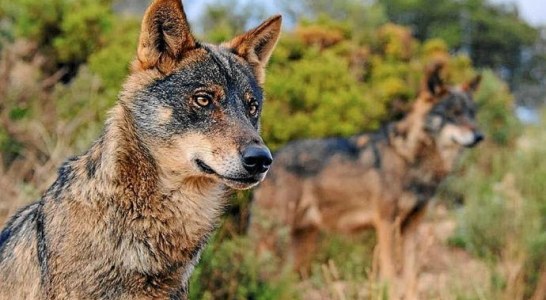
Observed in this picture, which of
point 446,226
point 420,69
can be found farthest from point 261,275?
point 420,69

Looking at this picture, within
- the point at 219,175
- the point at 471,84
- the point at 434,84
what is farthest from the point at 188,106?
the point at 471,84

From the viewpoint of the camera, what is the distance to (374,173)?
10109 millimetres

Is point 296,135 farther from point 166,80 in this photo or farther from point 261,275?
point 166,80

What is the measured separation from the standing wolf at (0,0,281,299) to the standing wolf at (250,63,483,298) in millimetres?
5232

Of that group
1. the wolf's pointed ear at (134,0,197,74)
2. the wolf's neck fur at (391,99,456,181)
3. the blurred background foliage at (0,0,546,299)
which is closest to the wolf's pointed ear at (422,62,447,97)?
the wolf's neck fur at (391,99,456,181)

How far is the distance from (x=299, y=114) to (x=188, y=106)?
26.9 ft

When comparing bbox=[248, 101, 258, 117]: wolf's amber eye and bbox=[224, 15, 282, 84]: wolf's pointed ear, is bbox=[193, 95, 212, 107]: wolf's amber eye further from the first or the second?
bbox=[224, 15, 282, 84]: wolf's pointed ear

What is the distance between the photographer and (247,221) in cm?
896

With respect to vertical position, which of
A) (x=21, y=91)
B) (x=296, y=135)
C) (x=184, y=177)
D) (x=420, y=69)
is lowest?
(x=420, y=69)

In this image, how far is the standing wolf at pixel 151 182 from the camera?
12.6ft

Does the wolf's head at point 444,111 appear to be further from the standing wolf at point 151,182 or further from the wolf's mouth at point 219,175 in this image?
the wolf's mouth at point 219,175

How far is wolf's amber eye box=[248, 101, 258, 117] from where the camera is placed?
14.2ft

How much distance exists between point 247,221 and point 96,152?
491 centimetres

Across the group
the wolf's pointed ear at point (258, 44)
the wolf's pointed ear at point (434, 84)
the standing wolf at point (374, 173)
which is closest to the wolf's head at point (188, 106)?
the wolf's pointed ear at point (258, 44)
